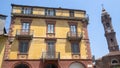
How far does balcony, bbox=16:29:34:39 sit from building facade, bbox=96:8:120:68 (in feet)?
95.2

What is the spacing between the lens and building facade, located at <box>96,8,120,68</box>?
43781mm

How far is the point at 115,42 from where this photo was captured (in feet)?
185

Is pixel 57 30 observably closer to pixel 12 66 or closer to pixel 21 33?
pixel 21 33

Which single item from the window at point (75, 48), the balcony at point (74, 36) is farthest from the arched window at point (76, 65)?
the balcony at point (74, 36)

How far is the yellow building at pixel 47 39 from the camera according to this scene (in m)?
21.9

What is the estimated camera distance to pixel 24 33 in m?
23.0

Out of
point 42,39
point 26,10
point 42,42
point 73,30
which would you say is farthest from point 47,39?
point 26,10

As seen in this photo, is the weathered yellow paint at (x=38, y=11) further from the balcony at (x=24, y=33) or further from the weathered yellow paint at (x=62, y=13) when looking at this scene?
the balcony at (x=24, y=33)

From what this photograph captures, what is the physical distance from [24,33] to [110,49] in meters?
40.9

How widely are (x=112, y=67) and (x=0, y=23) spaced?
3296 centimetres

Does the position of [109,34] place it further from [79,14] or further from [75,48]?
[75,48]

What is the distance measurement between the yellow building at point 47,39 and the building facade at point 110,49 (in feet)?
73.0

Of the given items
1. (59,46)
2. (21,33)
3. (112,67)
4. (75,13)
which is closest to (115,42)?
(112,67)

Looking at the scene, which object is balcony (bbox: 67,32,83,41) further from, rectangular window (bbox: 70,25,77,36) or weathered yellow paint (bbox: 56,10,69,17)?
weathered yellow paint (bbox: 56,10,69,17)
